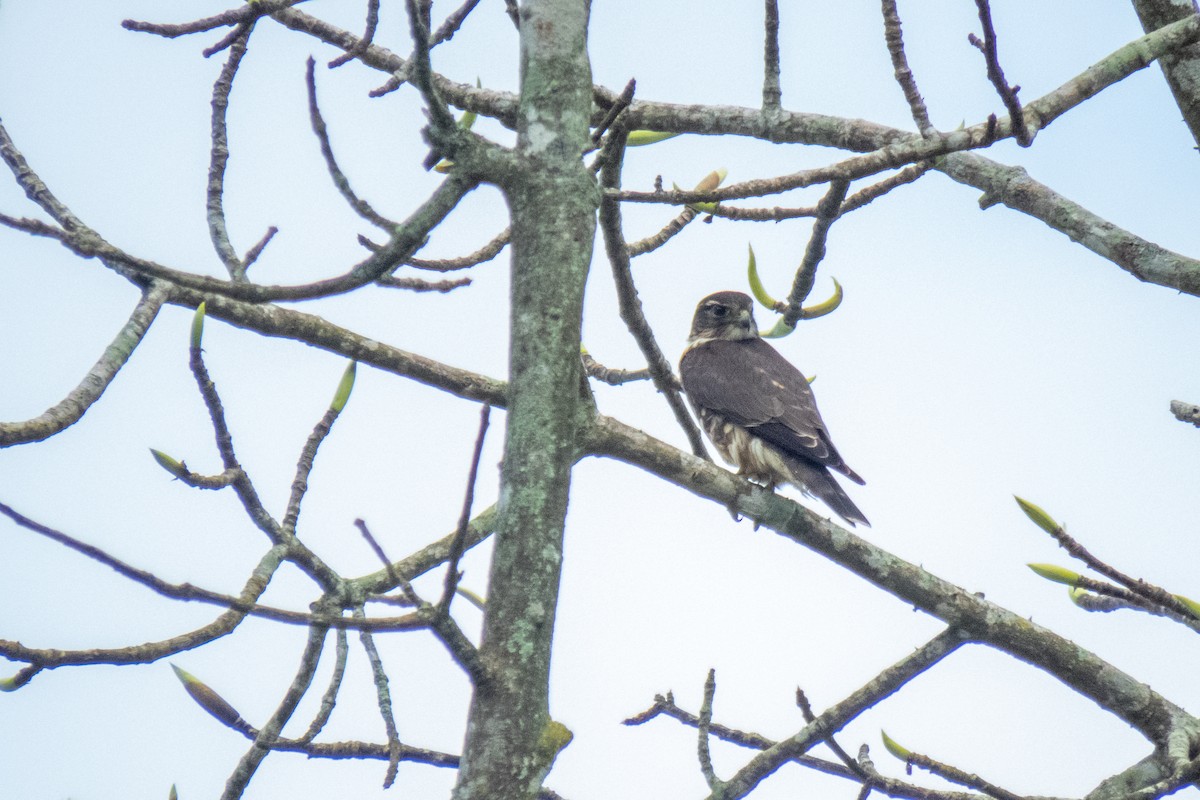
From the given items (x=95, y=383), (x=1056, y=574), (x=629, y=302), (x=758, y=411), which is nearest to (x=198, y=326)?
(x=95, y=383)

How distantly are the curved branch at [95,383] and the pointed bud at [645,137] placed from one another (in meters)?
1.90

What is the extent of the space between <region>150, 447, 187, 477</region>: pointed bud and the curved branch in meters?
0.28

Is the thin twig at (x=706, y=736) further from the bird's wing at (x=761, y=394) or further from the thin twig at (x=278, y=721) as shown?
the bird's wing at (x=761, y=394)

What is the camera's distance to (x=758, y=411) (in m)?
6.76

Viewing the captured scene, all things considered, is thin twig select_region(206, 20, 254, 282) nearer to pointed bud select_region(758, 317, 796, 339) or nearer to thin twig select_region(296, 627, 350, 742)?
thin twig select_region(296, 627, 350, 742)

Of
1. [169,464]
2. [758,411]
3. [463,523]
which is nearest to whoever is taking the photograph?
[463,523]

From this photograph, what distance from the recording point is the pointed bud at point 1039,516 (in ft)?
9.16

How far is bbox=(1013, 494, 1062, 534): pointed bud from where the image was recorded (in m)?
2.79

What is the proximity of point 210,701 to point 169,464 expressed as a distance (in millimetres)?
592

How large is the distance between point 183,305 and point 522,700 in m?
1.83

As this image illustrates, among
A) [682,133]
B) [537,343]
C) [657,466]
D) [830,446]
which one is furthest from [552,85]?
[830,446]

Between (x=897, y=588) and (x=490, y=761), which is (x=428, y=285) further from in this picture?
(x=490, y=761)

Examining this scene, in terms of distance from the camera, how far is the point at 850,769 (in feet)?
10.3

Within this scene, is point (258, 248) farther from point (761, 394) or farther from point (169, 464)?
point (761, 394)
